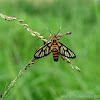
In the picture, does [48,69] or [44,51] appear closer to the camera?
[44,51]

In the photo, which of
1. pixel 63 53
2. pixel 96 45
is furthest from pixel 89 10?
pixel 63 53

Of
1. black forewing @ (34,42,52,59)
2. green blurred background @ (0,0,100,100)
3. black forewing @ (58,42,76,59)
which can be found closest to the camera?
black forewing @ (34,42,52,59)

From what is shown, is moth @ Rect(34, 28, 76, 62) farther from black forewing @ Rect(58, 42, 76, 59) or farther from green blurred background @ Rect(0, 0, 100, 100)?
green blurred background @ Rect(0, 0, 100, 100)

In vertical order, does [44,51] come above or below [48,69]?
below

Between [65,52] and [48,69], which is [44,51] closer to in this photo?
[65,52]

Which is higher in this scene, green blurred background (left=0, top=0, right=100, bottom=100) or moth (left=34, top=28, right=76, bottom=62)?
green blurred background (left=0, top=0, right=100, bottom=100)

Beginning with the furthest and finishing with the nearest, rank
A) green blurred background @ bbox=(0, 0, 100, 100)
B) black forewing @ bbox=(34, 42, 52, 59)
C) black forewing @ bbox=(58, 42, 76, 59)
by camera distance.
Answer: green blurred background @ bbox=(0, 0, 100, 100) → black forewing @ bbox=(58, 42, 76, 59) → black forewing @ bbox=(34, 42, 52, 59)

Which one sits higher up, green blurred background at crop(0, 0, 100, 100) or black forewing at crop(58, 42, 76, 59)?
green blurred background at crop(0, 0, 100, 100)

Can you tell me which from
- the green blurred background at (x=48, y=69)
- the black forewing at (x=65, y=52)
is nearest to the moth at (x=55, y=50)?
the black forewing at (x=65, y=52)

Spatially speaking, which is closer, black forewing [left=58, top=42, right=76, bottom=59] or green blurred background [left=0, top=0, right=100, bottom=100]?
black forewing [left=58, top=42, right=76, bottom=59]

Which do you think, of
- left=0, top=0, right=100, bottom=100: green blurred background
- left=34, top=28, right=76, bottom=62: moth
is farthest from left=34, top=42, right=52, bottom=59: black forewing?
left=0, top=0, right=100, bottom=100: green blurred background

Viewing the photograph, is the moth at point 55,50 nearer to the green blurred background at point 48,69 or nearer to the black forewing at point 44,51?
the black forewing at point 44,51

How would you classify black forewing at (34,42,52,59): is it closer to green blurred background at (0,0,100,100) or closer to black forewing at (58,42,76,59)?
black forewing at (58,42,76,59)

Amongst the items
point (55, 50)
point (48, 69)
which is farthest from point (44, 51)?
point (48, 69)
